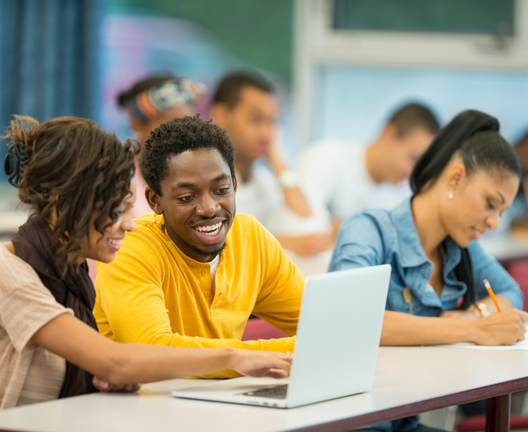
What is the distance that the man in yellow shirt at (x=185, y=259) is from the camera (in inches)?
51.3

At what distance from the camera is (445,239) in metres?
1.94

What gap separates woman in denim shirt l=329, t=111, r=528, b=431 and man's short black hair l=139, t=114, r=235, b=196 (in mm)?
473

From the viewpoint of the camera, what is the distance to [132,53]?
4070mm

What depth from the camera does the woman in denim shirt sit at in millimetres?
1649

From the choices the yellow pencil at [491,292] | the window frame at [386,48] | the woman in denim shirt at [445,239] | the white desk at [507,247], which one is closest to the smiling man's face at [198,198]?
the woman in denim shirt at [445,239]

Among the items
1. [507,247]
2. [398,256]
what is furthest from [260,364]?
[507,247]

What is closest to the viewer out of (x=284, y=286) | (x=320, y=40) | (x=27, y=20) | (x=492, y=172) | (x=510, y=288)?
(x=284, y=286)

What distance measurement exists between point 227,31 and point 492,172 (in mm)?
2840

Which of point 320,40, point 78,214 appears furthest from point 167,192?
point 320,40

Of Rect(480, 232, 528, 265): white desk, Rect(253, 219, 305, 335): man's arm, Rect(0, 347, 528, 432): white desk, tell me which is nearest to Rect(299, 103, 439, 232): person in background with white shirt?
Rect(480, 232, 528, 265): white desk

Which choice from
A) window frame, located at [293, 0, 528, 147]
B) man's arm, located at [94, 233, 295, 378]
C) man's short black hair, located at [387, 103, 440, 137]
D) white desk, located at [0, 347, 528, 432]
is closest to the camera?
white desk, located at [0, 347, 528, 432]

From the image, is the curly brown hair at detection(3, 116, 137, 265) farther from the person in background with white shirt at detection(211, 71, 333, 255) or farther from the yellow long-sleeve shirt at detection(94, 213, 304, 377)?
the person in background with white shirt at detection(211, 71, 333, 255)

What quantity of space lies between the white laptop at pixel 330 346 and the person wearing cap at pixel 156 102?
2.04 metres

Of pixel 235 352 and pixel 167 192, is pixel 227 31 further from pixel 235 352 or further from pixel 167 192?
pixel 235 352
